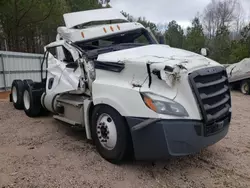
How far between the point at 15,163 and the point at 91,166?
113cm

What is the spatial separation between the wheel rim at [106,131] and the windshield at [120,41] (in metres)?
1.35

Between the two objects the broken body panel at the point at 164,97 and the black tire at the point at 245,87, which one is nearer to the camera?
the broken body panel at the point at 164,97

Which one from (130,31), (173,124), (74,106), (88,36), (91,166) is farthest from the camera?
(130,31)

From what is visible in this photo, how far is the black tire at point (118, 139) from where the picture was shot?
364 centimetres

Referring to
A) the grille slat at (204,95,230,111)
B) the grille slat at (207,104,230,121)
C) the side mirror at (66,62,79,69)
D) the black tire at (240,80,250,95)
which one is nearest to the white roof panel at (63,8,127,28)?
the side mirror at (66,62,79,69)

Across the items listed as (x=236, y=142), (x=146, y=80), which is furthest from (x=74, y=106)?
(x=236, y=142)

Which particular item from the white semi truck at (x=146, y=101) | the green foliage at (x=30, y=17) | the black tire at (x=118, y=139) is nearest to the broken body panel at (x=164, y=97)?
the white semi truck at (x=146, y=101)

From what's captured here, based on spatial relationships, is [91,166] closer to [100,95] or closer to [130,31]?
[100,95]

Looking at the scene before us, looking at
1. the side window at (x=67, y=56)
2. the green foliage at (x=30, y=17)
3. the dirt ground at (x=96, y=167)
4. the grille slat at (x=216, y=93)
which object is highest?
the green foliage at (x=30, y=17)

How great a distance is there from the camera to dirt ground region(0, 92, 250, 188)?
3434 millimetres

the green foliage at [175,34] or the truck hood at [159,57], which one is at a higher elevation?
the green foliage at [175,34]

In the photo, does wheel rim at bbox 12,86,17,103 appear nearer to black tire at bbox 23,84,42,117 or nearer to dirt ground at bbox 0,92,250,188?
black tire at bbox 23,84,42,117

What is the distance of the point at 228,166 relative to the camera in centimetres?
395

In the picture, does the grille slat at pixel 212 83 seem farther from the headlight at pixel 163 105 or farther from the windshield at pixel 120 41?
the windshield at pixel 120 41
